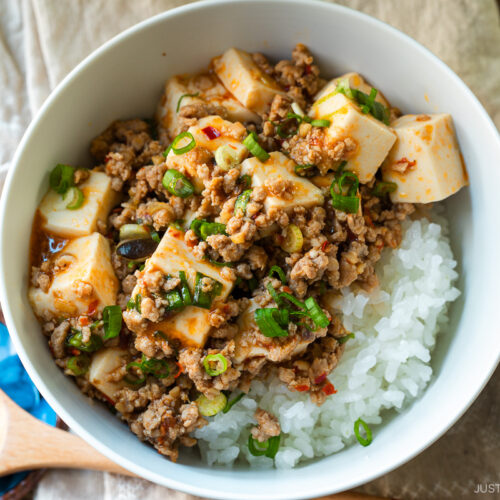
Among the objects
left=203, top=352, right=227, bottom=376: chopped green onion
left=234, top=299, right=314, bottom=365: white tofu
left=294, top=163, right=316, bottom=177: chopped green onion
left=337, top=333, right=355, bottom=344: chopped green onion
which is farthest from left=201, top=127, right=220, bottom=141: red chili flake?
left=337, top=333, right=355, bottom=344: chopped green onion

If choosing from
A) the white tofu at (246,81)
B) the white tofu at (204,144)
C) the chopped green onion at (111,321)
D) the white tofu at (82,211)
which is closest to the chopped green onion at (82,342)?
the chopped green onion at (111,321)

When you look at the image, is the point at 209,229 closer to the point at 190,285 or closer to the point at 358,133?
the point at 190,285

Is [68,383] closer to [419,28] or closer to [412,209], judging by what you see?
[412,209]

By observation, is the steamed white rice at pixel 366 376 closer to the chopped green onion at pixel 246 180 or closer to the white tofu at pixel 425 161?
the white tofu at pixel 425 161

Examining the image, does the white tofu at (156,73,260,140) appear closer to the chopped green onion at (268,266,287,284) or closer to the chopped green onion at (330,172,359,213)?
the chopped green onion at (330,172,359,213)

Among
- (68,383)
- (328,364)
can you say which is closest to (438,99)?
(328,364)

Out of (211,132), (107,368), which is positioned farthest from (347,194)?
(107,368)
